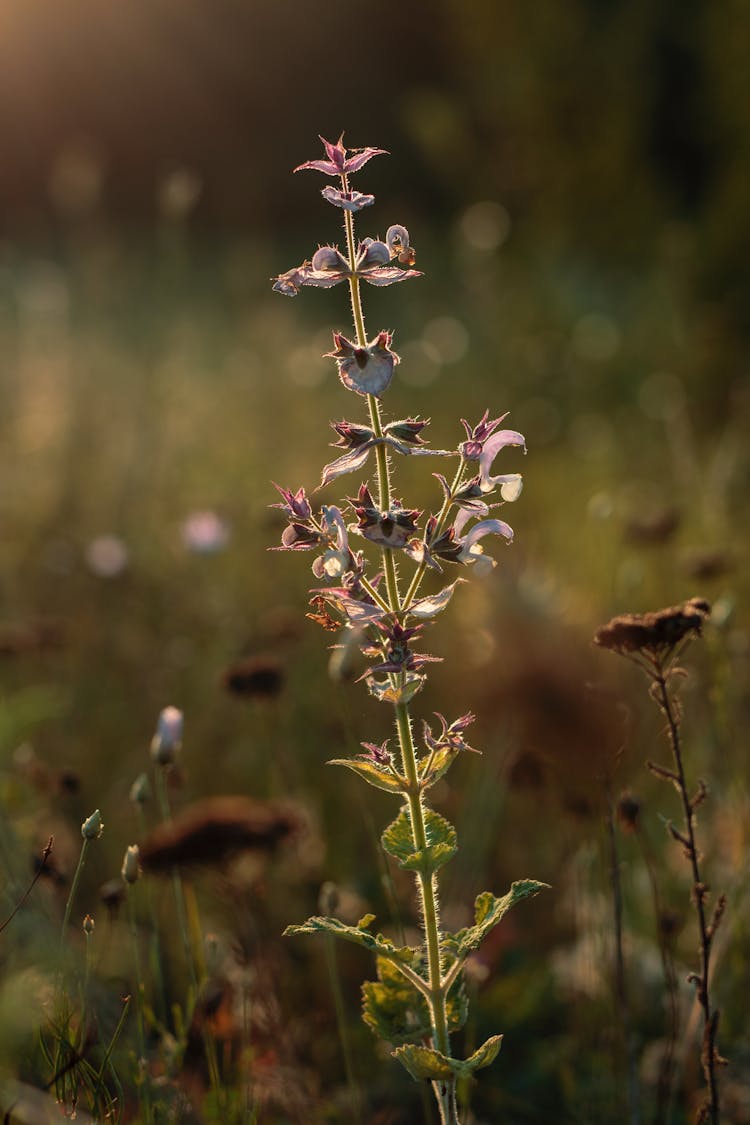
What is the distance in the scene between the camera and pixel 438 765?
4.95 feet

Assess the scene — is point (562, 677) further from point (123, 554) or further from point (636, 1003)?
point (123, 554)

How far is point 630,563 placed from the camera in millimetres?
2672

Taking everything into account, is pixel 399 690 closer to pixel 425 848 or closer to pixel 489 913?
pixel 425 848

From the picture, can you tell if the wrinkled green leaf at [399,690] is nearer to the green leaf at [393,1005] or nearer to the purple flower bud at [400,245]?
the green leaf at [393,1005]

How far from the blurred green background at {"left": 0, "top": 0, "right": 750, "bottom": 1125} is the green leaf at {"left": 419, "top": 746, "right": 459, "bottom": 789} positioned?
36cm

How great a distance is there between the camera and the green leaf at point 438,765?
4.80 ft

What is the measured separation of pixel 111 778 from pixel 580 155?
24.5ft

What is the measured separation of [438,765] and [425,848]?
0.12 metres

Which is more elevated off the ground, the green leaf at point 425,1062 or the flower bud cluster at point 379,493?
the flower bud cluster at point 379,493

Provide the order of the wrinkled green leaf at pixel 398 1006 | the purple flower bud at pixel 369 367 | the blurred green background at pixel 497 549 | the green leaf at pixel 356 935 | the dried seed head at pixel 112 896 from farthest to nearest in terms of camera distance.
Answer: the blurred green background at pixel 497 549
the dried seed head at pixel 112 896
the wrinkled green leaf at pixel 398 1006
the green leaf at pixel 356 935
the purple flower bud at pixel 369 367

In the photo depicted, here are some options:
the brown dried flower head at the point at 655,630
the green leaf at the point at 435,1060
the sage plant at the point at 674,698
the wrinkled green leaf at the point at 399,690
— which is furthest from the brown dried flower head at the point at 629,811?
the wrinkled green leaf at the point at 399,690

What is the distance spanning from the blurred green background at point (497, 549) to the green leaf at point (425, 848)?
0.31 meters

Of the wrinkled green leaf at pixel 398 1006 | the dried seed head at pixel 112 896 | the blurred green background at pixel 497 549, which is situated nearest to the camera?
the wrinkled green leaf at pixel 398 1006

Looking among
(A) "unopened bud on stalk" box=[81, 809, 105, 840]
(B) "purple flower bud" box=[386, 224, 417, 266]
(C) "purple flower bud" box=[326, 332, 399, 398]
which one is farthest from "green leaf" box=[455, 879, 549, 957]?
(B) "purple flower bud" box=[386, 224, 417, 266]
